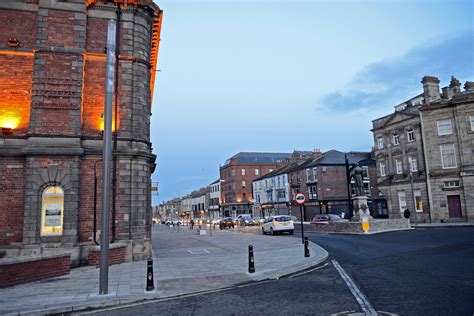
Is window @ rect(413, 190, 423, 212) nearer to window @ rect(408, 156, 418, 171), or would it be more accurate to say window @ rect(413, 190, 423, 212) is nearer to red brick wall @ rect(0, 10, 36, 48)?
window @ rect(408, 156, 418, 171)

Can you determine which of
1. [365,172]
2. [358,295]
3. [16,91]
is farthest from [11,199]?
[365,172]

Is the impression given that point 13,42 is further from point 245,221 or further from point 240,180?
point 240,180

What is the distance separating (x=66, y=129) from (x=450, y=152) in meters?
37.5

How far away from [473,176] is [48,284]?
3830 cm

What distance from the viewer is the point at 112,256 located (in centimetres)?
1417

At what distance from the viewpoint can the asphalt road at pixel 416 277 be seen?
22.1 feet

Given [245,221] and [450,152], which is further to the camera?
[245,221]

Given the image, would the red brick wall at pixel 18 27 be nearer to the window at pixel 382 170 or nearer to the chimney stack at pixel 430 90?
the chimney stack at pixel 430 90

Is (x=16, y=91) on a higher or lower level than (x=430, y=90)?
lower

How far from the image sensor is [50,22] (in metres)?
15.7

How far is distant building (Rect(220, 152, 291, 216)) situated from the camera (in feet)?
287

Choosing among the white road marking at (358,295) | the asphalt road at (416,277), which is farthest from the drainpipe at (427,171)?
the white road marking at (358,295)

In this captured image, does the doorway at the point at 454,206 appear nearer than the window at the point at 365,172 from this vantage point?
Yes

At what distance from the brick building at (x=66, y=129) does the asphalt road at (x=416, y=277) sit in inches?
382
